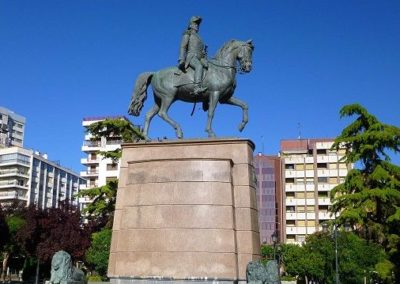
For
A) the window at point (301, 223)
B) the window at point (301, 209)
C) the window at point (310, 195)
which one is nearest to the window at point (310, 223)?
the window at point (301, 223)

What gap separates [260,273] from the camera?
1438cm

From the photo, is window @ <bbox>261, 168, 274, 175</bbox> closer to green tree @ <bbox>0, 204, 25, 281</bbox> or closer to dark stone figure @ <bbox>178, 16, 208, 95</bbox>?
green tree @ <bbox>0, 204, 25, 281</bbox>

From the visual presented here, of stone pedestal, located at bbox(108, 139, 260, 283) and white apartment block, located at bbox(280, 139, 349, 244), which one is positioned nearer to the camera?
stone pedestal, located at bbox(108, 139, 260, 283)

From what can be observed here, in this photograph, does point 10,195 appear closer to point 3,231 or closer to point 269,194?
point 269,194

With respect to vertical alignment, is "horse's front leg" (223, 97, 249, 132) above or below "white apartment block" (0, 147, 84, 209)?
below

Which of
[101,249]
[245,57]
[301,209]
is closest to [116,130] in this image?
[101,249]

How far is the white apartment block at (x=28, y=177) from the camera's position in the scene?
105 meters

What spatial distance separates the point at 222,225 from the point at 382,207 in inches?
867

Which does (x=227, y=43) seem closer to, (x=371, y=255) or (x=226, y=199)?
(x=226, y=199)

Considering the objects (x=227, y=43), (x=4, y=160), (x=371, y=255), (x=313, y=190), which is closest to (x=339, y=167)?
(x=313, y=190)

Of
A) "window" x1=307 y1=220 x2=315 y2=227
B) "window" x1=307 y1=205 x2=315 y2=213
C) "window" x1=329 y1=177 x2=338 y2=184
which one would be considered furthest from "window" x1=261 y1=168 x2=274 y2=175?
"window" x1=307 y1=220 x2=315 y2=227

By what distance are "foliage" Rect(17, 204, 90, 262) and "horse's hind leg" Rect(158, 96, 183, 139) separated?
30.9 metres

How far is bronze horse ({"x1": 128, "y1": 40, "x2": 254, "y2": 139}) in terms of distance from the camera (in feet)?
58.0

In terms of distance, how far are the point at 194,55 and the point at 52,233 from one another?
3449cm
